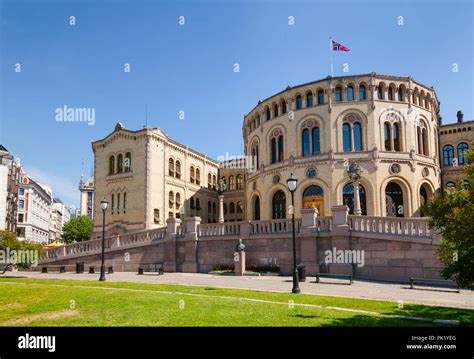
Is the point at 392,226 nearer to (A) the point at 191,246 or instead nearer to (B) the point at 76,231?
(A) the point at 191,246

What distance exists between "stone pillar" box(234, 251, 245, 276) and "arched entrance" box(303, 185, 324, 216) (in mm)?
13734

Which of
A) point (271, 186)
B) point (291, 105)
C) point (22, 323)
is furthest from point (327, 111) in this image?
point (22, 323)

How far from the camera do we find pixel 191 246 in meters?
27.4

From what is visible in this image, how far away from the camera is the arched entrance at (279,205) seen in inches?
1524

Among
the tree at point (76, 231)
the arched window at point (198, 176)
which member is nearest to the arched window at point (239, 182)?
the arched window at point (198, 176)

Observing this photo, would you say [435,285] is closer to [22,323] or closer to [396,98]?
[22,323]

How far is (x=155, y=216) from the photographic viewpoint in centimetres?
4438

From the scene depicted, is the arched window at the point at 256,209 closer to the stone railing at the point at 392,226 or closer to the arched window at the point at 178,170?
the arched window at the point at 178,170

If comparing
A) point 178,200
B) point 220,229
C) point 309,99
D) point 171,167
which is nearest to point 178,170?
point 171,167

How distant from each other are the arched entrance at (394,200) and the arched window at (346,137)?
16.8 ft

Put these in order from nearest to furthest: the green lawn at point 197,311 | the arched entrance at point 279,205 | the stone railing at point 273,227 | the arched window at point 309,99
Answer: the green lawn at point 197,311 → the stone railing at point 273,227 → the arched window at point 309,99 → the arched entrance at point 279,205

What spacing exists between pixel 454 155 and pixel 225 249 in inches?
1228

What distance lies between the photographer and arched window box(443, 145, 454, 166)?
140 feet
